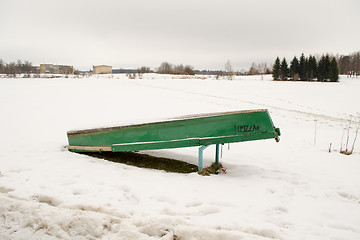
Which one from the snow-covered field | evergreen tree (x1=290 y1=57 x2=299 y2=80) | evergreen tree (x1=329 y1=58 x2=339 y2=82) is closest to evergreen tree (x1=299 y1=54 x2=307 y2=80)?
evergreen tree (x1=290 y1=57 x2=299 y2=80)

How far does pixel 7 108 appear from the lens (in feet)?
35.7

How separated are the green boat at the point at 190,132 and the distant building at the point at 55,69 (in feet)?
282

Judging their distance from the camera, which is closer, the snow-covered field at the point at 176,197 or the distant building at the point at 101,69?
the snow-covered field at the point at 176,197

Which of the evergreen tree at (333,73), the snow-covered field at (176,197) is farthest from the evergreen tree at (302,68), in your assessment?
the snow-covered field at (176,197)

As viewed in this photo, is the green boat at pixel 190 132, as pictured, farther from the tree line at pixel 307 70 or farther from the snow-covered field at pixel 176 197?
the tree line at pixel 307 70

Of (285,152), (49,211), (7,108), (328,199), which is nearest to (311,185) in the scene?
(328,199)

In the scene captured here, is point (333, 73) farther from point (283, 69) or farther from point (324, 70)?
point (283, 69)

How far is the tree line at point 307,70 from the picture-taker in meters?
47.2

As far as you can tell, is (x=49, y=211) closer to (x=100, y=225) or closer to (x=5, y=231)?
(x=5, y=231)

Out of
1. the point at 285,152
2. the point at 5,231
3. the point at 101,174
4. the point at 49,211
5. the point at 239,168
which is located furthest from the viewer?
the point at 285,152

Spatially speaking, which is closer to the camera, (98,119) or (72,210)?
(72,210)

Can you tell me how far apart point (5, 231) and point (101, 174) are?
63.6 inches

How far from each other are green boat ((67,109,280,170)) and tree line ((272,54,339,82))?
50162mm

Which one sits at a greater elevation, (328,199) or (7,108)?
(7,108)
